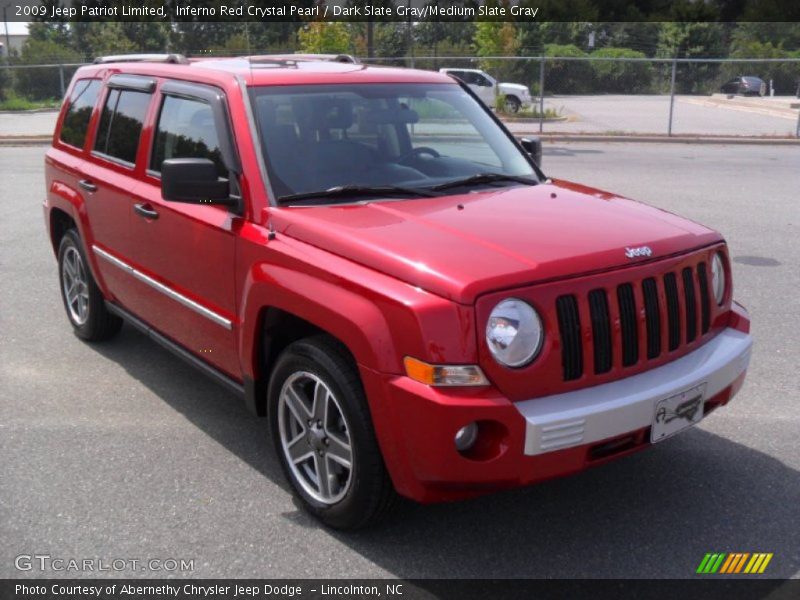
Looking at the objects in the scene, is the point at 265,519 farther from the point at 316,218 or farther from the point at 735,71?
the point at 735,71

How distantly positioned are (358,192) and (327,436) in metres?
1.18

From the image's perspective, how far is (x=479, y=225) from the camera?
3771 mm

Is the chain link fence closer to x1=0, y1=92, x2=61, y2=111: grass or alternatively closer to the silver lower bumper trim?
x1=0, y1=92, x2=61, y2=111: grass

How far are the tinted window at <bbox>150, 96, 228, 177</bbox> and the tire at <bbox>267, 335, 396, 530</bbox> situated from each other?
117 centimetres

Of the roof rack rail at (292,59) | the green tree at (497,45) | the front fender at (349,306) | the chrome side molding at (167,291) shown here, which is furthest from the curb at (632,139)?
the front fender at (349,306)

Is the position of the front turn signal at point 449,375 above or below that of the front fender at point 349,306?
below

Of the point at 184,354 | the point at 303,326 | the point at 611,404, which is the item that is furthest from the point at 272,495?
the point at 611,404

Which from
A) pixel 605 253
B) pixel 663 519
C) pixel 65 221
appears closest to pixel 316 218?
pixel 605 253

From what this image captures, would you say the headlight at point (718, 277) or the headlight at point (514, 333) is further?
the headlight at point (718, 277)

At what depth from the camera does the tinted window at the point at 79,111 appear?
5980mm

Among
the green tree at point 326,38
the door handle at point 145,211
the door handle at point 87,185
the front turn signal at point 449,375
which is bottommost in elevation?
the front turn signal at point 449,375

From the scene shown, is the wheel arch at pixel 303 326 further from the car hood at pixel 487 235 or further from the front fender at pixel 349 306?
the car hood at pixel 487 235

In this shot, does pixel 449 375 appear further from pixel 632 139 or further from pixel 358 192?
pixel 632 139

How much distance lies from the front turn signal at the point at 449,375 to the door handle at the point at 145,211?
2242 millimetres
